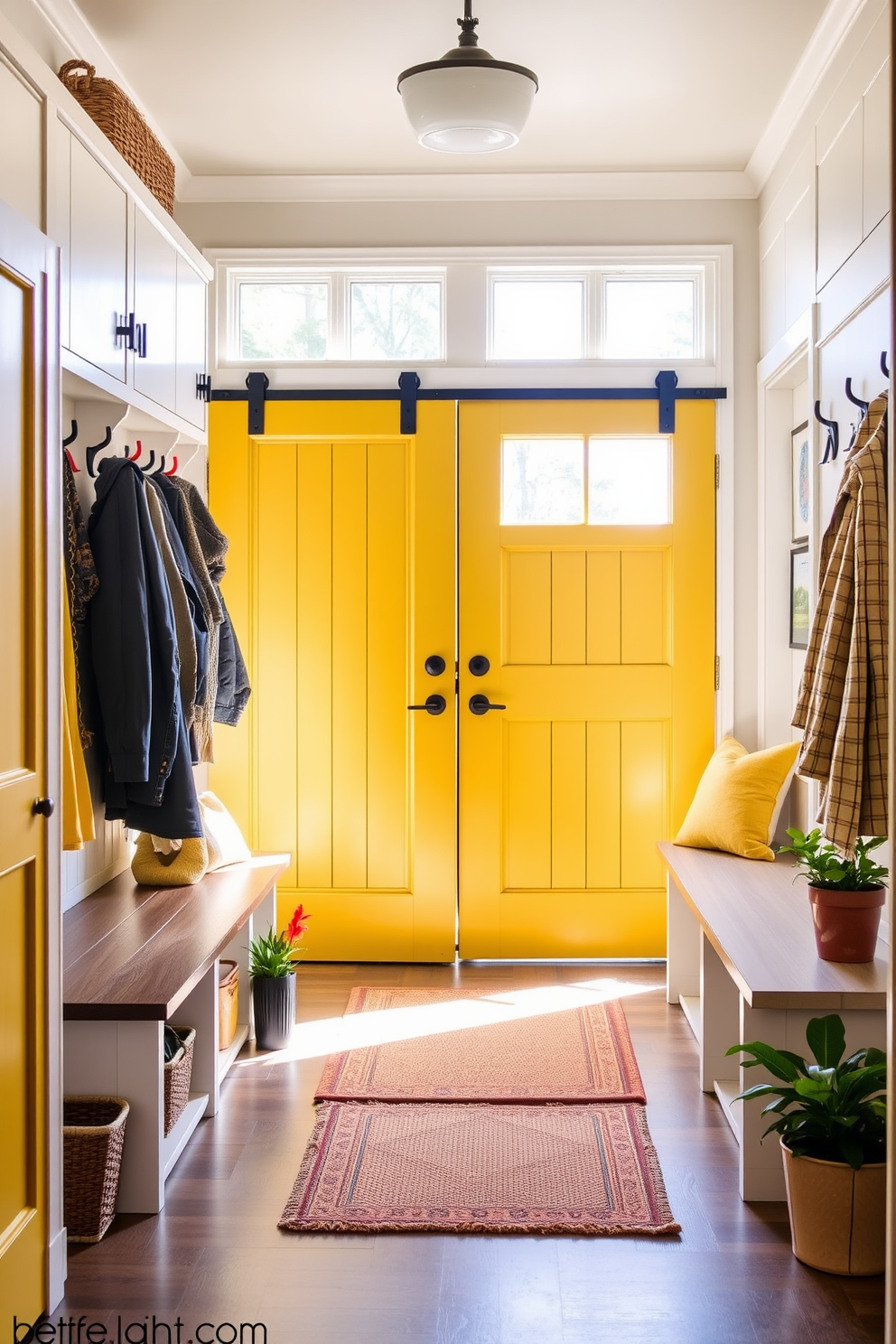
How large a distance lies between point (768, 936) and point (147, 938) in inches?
58.9

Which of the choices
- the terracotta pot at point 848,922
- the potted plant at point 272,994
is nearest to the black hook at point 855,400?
the terracotta pot at point 848,922

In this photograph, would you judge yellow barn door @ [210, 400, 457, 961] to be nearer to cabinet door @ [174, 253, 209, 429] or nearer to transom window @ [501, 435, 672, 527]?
transom window @ [501, 435, 672, 527]

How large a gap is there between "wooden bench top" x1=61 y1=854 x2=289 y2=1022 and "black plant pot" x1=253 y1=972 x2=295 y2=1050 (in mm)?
276

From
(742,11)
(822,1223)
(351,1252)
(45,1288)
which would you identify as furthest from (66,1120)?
(742,11)

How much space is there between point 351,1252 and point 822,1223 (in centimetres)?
92

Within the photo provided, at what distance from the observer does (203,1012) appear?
2996 millimetres

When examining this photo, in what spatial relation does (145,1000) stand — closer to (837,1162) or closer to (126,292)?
(837,1162)

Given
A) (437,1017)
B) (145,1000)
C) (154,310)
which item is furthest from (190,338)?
(437,1017)

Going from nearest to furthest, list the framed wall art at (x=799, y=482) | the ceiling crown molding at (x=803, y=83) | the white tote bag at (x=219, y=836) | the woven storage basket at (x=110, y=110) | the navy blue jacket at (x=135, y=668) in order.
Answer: the navy blue jacket at (x=135, y=668) → the woven storage basket at (x=110, y=110) → the ceiling crown molding at (x=803, y=83) → the white tote bag at (x=219, y=836) → the framed wall art at (x=799, y=482)

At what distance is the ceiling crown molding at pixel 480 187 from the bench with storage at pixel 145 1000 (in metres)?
2.48

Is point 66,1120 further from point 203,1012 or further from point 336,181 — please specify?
point 336,181

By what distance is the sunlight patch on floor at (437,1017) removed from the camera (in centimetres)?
346

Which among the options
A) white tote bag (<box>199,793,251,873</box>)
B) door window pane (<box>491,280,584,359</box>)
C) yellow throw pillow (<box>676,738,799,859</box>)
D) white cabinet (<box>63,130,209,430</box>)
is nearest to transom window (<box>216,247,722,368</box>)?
door window pane (<box>491,280,584,359</box>)

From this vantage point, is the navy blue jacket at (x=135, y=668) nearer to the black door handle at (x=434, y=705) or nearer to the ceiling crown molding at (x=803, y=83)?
the black door handle at (x=434, y=705)
